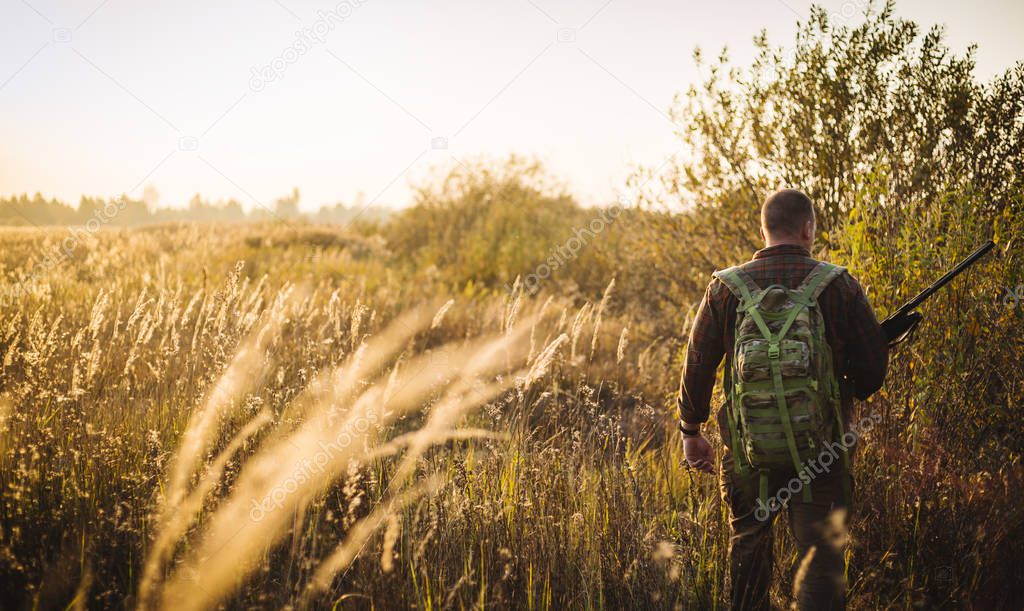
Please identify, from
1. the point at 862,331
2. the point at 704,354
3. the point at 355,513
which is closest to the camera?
the point at 862,331

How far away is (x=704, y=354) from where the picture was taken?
2.63 meters

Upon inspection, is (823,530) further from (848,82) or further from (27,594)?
(848,82)

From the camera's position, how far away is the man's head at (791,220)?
8.14 ft

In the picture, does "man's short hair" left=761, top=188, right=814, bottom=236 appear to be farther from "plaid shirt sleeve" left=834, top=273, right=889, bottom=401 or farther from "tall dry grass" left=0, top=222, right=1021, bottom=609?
"tall dry grass" left=0, top=222, right=1021, bottom=609

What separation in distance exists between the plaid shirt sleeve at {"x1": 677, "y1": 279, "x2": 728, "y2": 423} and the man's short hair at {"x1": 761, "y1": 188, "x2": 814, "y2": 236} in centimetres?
35

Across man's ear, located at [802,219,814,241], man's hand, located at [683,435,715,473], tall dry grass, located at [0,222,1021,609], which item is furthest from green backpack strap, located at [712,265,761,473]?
tall dry grass, located at [0,222,1021,609]

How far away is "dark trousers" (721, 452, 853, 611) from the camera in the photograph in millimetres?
2254

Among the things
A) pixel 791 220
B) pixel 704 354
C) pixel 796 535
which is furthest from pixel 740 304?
pixel 796 535

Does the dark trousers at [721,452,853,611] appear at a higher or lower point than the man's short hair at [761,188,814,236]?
lower

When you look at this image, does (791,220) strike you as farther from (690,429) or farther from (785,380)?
(690,429)

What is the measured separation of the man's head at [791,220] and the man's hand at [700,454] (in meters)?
0.99

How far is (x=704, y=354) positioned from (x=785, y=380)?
1.49ft

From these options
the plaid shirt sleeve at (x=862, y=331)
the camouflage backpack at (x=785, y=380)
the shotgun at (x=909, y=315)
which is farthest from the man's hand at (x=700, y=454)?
the shotgun at (x=909, y=315)

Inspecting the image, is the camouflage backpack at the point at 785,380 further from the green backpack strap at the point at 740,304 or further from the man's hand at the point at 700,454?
the man's hand at the point at 700,454
